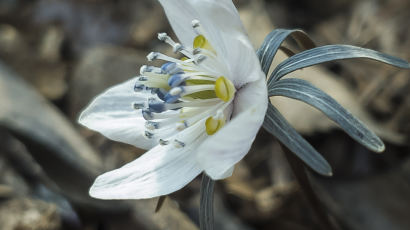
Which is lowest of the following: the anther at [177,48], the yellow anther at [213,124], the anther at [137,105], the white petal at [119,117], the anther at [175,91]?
the white petal at [119,117]

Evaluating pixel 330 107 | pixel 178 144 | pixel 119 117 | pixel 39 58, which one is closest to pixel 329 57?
pixel 330 107

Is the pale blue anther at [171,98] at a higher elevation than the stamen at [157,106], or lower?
higher

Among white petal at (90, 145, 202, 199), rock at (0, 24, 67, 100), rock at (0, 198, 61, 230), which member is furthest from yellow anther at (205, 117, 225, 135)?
rock at (0, 24, 67, 100)

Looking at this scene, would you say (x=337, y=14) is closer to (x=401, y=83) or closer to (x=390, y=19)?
(x=390, y=19)

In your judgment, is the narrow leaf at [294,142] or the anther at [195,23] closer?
the narrow leaf at [294,142]

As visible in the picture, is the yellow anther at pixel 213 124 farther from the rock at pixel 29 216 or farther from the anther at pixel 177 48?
the rock at pixel 29 216

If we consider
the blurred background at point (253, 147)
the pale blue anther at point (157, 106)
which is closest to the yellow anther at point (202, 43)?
the pale blue anther at point (157, 106)
